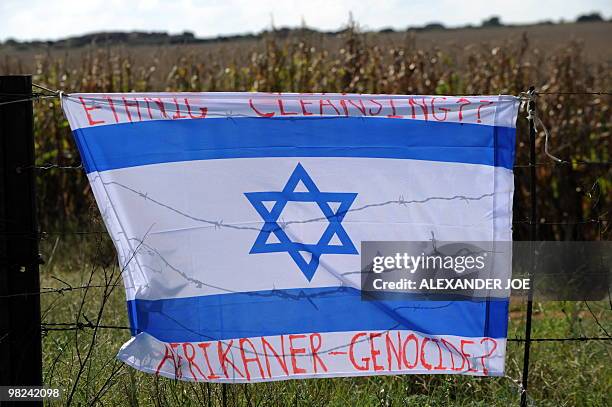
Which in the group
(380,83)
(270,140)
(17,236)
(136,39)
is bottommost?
(17,236)

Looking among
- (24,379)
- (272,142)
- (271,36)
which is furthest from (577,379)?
(271,36)

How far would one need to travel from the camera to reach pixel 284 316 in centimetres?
340

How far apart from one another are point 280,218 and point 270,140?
0.31 metres

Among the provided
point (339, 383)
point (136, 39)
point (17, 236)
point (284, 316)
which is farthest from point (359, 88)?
point (136, 39)

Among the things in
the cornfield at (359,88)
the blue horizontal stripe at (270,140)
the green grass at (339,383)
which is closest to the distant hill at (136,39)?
the cornfield at (359,88)

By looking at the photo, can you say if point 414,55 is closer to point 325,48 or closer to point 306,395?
point 325,48

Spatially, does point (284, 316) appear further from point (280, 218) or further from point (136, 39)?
point (136, 39)

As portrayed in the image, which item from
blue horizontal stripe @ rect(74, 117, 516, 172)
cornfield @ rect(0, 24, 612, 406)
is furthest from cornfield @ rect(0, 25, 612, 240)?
blue horizontal stripe @ rect(74, 117, 516, 172)

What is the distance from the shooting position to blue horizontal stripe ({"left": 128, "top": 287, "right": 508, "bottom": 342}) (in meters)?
3.38

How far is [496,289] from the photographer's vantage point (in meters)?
3.51

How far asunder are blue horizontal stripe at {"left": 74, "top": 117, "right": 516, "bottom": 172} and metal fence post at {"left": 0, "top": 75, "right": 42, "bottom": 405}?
225 millimetres

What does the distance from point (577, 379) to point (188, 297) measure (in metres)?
2.31

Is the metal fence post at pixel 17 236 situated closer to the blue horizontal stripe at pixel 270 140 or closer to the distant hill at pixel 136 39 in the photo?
the blue horizontal stripe at pixel 270 140

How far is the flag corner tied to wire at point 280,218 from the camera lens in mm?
3363
